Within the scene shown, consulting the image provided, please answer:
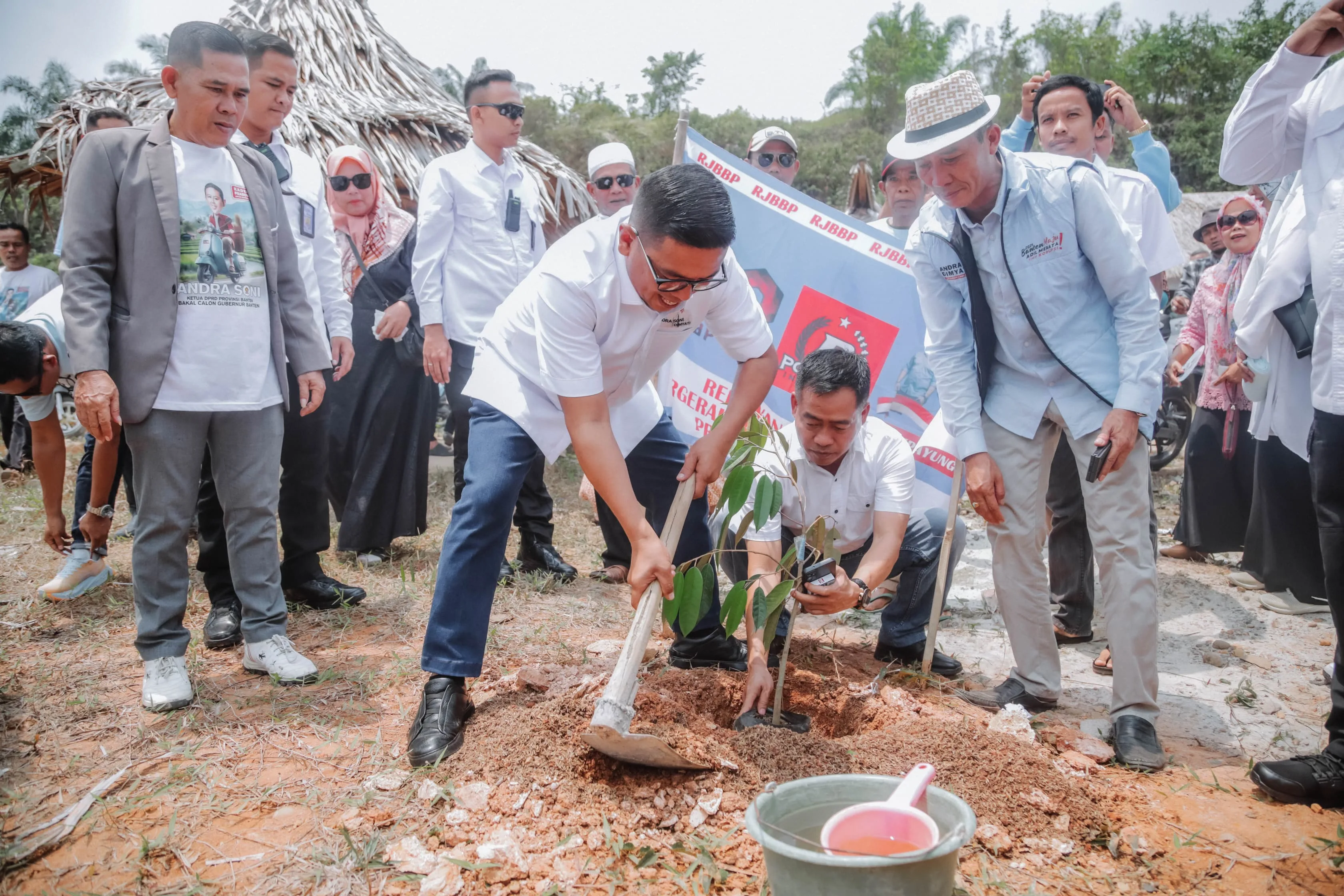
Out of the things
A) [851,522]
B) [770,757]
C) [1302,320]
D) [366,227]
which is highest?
[366,227]

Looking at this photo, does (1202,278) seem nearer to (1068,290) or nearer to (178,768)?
(1068,290)

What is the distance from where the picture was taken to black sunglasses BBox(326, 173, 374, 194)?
4.31 metres

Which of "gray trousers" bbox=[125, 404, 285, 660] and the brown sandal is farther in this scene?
the brown sandal

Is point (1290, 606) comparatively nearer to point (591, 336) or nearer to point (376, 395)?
point (591, 336)

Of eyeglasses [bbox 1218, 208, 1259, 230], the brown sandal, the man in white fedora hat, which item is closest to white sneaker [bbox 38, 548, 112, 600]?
the man in white fedora hat

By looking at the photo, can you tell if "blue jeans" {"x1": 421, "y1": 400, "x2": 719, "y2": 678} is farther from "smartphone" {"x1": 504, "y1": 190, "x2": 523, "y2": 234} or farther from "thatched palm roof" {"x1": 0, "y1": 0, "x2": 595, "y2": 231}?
"thatched palm roof" {"x1": 0, "y1": 0, "x2": 595, "y2": 231}

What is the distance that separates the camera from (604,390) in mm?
2354

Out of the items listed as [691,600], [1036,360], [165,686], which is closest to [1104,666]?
[1036,360]

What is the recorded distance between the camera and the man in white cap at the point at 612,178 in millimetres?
4230

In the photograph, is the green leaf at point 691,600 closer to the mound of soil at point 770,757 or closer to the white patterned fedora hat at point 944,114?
the mound of soil at point 770,757

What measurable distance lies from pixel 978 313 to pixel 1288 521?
1807 millimetres

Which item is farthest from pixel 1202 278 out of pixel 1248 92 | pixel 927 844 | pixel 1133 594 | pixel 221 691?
pixel 221 691

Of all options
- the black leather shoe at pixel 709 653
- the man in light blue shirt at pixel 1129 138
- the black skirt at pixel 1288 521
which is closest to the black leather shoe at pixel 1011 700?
the black leather shoe at pixel 709 653

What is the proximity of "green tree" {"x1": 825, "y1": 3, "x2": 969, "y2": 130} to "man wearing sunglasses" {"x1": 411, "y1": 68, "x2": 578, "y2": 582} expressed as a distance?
4531 cm
